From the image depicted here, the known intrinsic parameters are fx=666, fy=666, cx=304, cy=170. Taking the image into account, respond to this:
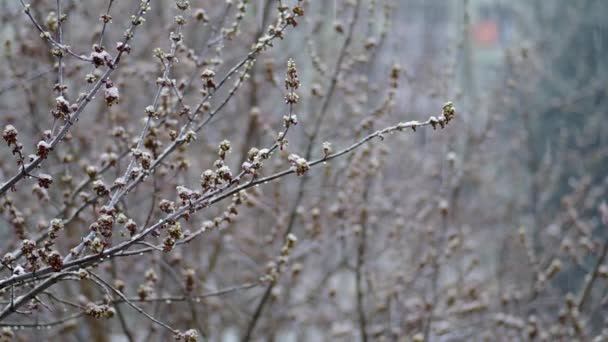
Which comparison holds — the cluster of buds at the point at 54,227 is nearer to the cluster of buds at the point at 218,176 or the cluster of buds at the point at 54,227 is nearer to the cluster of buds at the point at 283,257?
the cluster of buds at the point at 218,176

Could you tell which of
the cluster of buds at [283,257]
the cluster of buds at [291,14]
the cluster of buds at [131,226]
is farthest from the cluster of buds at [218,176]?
the cluster of buds at [283,257]

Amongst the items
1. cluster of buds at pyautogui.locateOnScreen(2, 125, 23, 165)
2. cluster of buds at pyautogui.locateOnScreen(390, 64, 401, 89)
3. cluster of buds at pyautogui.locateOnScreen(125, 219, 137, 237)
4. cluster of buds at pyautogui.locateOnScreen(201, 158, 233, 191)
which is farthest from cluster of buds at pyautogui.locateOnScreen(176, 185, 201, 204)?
cluster of buds at pyautogui.locateOnScreen(390, 64, 401, 89)

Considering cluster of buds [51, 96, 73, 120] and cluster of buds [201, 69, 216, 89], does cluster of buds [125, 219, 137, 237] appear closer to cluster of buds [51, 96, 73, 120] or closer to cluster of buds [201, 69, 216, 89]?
cluster of buds [51, 96, 73, 120]

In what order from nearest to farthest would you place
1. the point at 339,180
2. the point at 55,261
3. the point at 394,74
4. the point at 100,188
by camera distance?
the point at 55,261 → the point at 100,188 → the point at 394,74 → the point at 339,180

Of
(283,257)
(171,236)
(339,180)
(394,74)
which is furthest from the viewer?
(339,180)

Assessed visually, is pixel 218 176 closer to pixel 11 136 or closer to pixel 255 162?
pixel 255 162

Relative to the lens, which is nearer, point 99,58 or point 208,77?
point 99,58

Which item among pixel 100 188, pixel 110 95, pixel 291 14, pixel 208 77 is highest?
pixel 291 14

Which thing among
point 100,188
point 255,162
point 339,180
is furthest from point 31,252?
point 339,180

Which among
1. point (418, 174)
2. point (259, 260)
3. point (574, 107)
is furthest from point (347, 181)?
point (574, 107)
